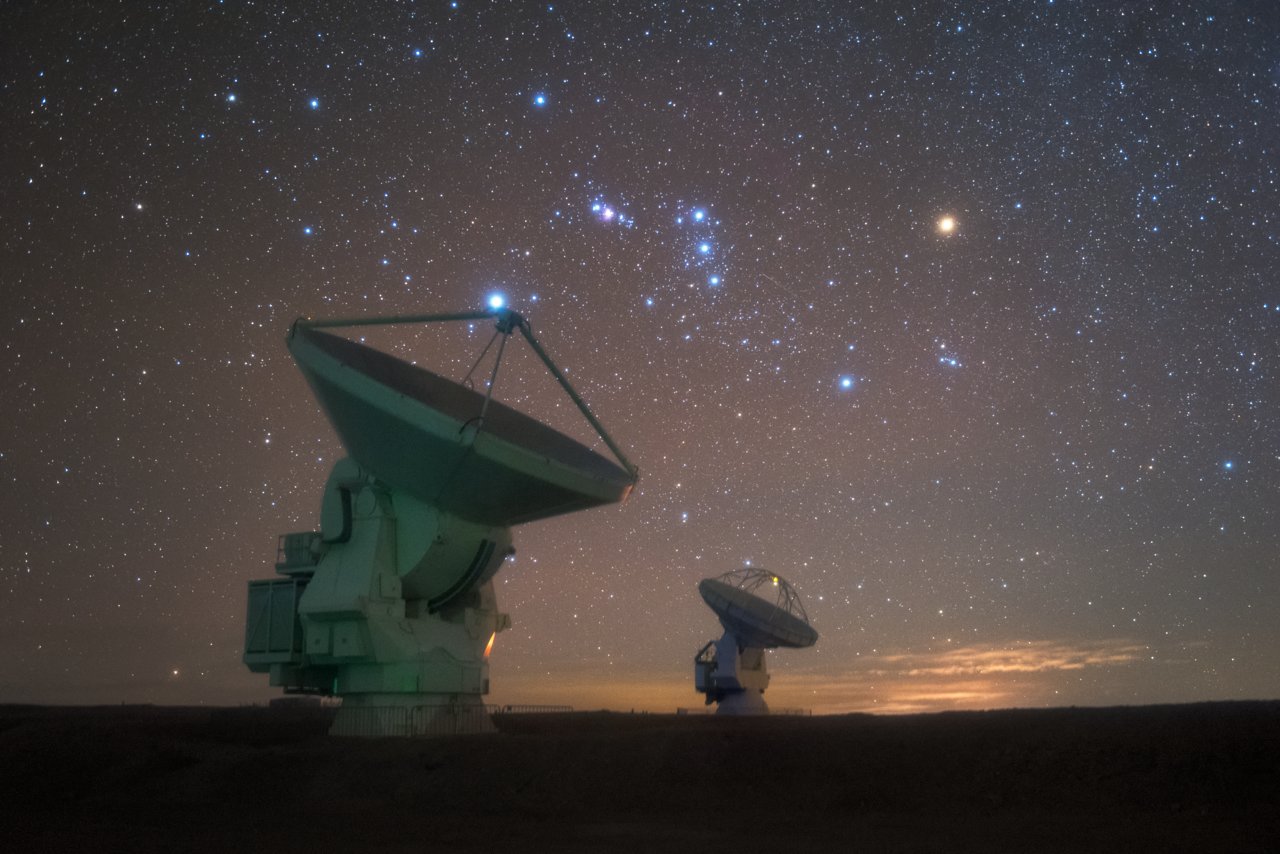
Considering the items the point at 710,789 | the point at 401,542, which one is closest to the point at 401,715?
the point at 401,542

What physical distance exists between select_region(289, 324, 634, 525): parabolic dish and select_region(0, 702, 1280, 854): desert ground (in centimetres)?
502

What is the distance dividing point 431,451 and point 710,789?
353 inches

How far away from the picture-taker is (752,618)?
3606 centimetres

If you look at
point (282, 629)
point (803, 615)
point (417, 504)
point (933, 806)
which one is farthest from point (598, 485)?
point (803, 615)

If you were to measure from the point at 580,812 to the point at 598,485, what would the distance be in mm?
8313

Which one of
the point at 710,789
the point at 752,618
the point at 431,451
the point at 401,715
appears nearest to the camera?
the point at 710,789

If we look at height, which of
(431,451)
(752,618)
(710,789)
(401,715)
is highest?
(431,451)

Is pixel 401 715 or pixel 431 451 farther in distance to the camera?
pixel 401 715

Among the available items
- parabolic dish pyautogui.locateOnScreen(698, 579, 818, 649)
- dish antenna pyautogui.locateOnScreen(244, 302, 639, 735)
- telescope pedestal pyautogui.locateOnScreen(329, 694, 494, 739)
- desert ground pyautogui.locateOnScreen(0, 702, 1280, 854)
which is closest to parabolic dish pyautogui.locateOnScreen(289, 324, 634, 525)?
dish antenna pyautogui.locateOnScreen(244, 302, 639, 735)

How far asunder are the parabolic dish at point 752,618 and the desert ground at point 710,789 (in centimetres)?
1253

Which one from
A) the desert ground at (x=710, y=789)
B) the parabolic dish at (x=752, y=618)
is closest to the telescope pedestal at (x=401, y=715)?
the desert ground at (x=710, y=789)

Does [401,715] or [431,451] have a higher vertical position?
[431,451]

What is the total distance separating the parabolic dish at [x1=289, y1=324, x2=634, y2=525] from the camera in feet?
76.1

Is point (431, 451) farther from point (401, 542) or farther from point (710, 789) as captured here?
point (710, 789)
